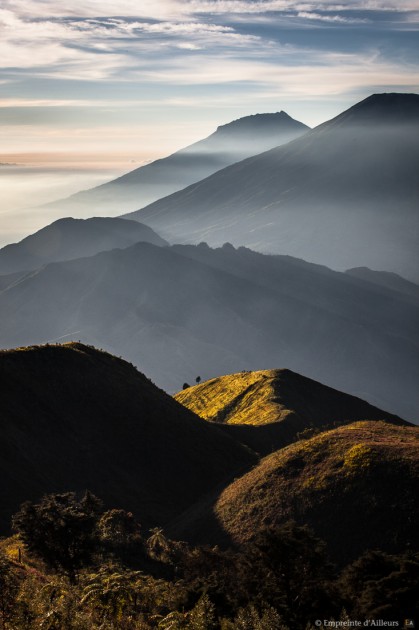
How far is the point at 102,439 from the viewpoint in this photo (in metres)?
84.1

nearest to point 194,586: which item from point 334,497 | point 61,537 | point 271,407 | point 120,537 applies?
point 61,537

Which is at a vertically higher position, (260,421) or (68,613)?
(68,613)

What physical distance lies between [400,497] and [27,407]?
4331 centimetres

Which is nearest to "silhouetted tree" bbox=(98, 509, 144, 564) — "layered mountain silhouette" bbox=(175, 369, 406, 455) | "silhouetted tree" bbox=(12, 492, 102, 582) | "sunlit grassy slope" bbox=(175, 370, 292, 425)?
"silhouetted tree" bbox=(12, 492, 102, 582)

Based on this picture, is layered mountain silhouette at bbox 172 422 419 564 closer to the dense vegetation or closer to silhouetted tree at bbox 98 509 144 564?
silhouetted tree at bbox 98 509 144 564

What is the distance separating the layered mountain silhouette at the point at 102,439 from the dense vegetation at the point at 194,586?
23.5 metres

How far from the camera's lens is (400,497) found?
55594 mm

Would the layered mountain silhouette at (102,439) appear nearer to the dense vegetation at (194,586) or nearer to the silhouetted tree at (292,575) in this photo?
the dense vegetation at (194,586)

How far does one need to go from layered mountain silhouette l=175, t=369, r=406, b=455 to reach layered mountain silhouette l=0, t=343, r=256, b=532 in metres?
7.29

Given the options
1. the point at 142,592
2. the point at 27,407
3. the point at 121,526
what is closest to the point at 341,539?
the point at 121,526

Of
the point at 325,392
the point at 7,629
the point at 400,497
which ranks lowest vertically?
the point at 325,392

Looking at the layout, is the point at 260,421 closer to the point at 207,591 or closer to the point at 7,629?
the point at 207,591

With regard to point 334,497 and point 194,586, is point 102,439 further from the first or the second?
point 194,586

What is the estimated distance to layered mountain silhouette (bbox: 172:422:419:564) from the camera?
176ft
